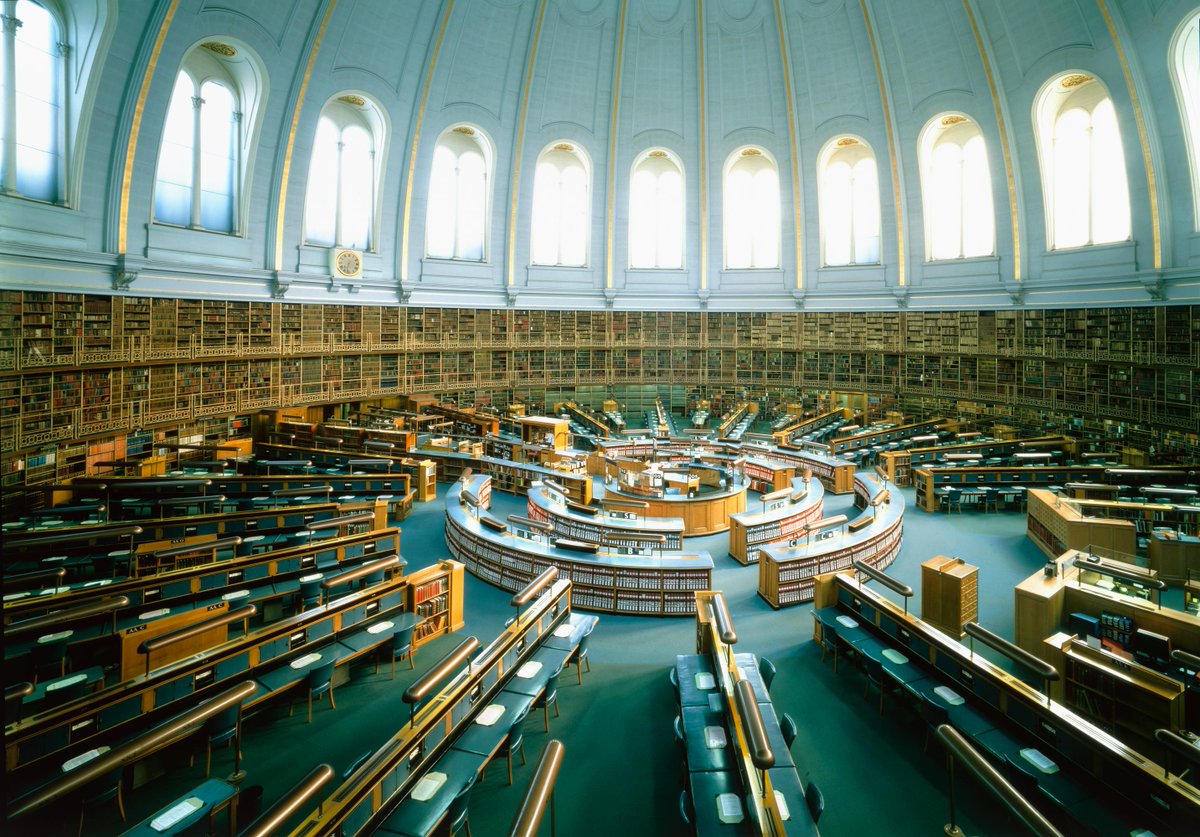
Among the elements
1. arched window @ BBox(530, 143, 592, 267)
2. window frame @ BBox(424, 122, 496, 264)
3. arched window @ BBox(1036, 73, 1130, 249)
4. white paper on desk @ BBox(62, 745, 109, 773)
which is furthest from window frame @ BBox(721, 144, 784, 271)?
white paper on desk @ BBox(62, 745, 109, 773)

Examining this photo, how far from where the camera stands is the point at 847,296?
25.7m

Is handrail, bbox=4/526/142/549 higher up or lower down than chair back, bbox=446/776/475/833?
higher up

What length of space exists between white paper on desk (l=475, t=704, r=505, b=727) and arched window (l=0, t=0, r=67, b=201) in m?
16.4

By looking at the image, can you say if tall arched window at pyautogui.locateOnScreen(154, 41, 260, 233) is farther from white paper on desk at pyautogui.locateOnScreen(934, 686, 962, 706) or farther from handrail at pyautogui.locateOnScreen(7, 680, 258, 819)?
white paper on desk at pyautogui.locateOnScreen(934, 686, 962, 706)

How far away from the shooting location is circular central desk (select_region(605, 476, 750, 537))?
13.9 meters

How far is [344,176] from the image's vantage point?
2308cm

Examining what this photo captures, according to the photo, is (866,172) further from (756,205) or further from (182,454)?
(182,454)

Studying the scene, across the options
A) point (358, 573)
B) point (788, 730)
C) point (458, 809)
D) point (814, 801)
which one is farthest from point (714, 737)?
point (358, 573)

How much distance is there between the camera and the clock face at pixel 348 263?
22.2 metres

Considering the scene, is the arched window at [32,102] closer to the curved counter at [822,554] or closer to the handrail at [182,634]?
the handrail at [182,634]

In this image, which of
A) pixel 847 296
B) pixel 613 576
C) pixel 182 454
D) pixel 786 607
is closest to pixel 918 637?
pixel 786 607

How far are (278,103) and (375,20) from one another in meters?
4.42

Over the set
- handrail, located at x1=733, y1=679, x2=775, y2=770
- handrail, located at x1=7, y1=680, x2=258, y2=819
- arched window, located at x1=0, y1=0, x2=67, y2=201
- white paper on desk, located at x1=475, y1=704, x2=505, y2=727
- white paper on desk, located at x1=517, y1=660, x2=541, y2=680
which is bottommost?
white paper on desk, located at x1=475, y1=704, x2=505, y2=727

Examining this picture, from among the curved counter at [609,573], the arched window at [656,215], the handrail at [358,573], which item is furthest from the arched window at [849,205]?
the handrail at [358,573]
